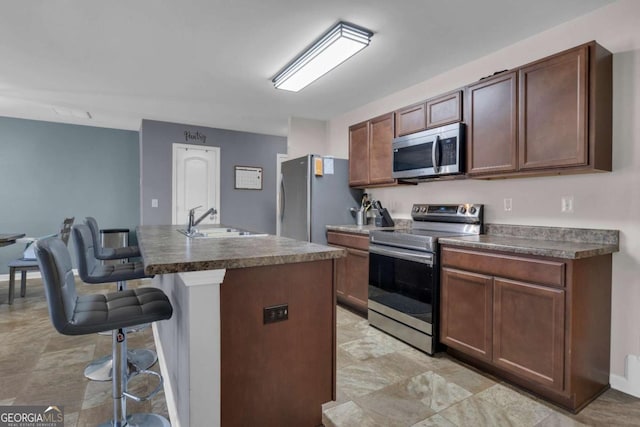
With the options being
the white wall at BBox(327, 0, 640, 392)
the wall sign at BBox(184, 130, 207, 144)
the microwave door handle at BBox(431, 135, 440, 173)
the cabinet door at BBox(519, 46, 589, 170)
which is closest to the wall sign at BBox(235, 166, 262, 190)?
the wall sign at BBox(184, 130, 207, 144)

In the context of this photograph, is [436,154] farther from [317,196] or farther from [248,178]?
[248,178]

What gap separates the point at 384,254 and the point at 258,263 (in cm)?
177

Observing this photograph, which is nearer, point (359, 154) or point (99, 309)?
point (99, 309)

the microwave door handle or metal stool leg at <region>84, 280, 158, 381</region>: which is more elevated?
the microwave door handle

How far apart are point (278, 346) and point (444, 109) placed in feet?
7.64

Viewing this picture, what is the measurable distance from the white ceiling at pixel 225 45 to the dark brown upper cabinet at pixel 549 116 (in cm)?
43

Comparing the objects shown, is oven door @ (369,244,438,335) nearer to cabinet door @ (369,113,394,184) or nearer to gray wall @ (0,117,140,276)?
cabinet door @ (369,113,394,184)

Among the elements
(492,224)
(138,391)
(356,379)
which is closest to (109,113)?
(138,391)

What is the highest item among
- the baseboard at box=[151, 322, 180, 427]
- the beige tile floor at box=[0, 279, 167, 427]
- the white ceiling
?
the white ceiling

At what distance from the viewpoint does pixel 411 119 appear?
3127 millimetres

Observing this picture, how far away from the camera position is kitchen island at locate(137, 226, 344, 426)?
1.28 meters

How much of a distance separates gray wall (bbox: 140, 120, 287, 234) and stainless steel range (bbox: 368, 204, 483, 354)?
10.3ft

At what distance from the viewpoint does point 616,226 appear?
2047 millimetres

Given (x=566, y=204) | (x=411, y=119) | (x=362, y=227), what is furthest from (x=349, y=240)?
(x=566, y=204)
